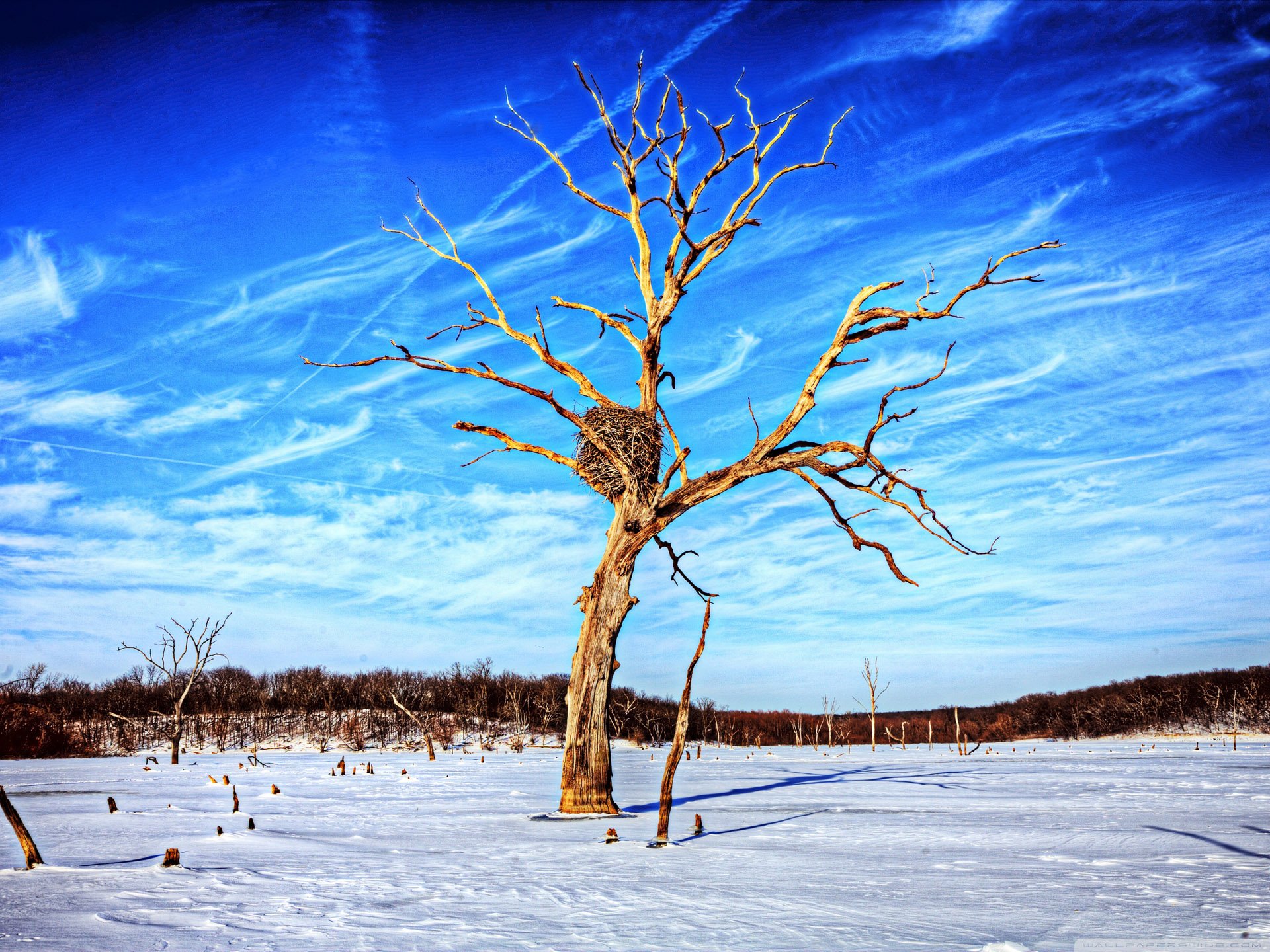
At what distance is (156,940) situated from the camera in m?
3.67

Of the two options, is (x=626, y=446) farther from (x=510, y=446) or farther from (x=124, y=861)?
(x=124, y=861)

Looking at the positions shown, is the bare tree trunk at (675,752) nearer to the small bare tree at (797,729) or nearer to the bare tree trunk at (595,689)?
the bare tree trunk at (595,689)

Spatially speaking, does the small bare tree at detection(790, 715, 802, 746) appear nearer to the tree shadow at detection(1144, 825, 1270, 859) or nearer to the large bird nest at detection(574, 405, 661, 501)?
the large bird nest at detection(574, 405, 661, 501)

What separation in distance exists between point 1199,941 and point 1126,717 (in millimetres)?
56530

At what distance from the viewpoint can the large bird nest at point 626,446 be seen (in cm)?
1022

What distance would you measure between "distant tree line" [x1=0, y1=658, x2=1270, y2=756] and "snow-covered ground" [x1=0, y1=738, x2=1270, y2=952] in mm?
24576

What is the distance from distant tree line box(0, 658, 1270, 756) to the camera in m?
36.8

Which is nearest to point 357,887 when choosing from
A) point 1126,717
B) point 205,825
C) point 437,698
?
point 205,825

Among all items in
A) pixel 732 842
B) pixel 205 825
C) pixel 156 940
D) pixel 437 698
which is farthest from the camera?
pixel 437 698

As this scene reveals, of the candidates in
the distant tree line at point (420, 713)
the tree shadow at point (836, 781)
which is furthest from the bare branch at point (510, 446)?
the distant tree line at point (420, 713)

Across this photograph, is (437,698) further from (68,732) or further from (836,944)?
(836,944)

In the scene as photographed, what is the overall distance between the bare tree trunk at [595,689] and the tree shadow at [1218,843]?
5.77 m

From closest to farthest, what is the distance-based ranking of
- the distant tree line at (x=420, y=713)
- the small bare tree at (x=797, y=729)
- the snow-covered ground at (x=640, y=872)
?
the snow-covered ground at (x=640, y=872) < the distant tree line at (x=420, y=713) < the small bare tree at (x=797, y=729)

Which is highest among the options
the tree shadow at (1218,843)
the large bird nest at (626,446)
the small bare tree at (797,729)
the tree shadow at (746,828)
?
the large bird nest at (626,446)
